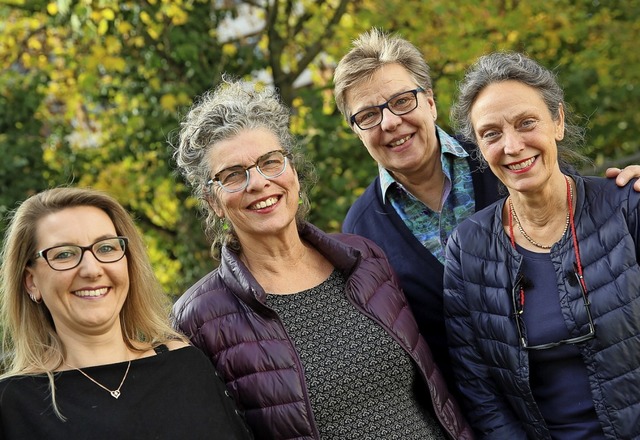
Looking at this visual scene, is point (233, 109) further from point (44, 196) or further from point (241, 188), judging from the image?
point (44, 196)

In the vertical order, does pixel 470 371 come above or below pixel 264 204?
below

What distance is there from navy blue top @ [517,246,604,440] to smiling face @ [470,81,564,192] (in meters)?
0.29

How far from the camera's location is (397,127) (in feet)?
12.7

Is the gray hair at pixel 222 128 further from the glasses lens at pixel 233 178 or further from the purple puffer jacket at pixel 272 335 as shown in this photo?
the purple puffer jacket at pixel 272 335

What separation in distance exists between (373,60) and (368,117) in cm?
24

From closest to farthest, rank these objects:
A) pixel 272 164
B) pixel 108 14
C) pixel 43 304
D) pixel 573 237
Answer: pixel 43 304 → pixel 573 237 → pixel 272 164 → pixel 108 14

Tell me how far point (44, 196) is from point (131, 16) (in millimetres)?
4306

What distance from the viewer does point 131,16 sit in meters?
7.06

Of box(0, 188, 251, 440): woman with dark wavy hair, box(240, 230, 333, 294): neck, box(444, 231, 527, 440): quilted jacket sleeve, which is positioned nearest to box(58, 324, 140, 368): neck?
box(0, 188, 251, 440): woman with dark wavy hair

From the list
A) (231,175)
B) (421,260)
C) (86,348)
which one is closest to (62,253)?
(86,348)

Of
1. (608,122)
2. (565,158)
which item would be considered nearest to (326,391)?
(565,158)

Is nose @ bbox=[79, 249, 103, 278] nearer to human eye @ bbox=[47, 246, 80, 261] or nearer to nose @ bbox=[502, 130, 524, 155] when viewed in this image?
human eye @ bbox=[47, 246, 80, 261]

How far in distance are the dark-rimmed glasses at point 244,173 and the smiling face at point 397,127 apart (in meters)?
0.68

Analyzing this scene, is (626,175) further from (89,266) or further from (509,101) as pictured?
(89,266)
